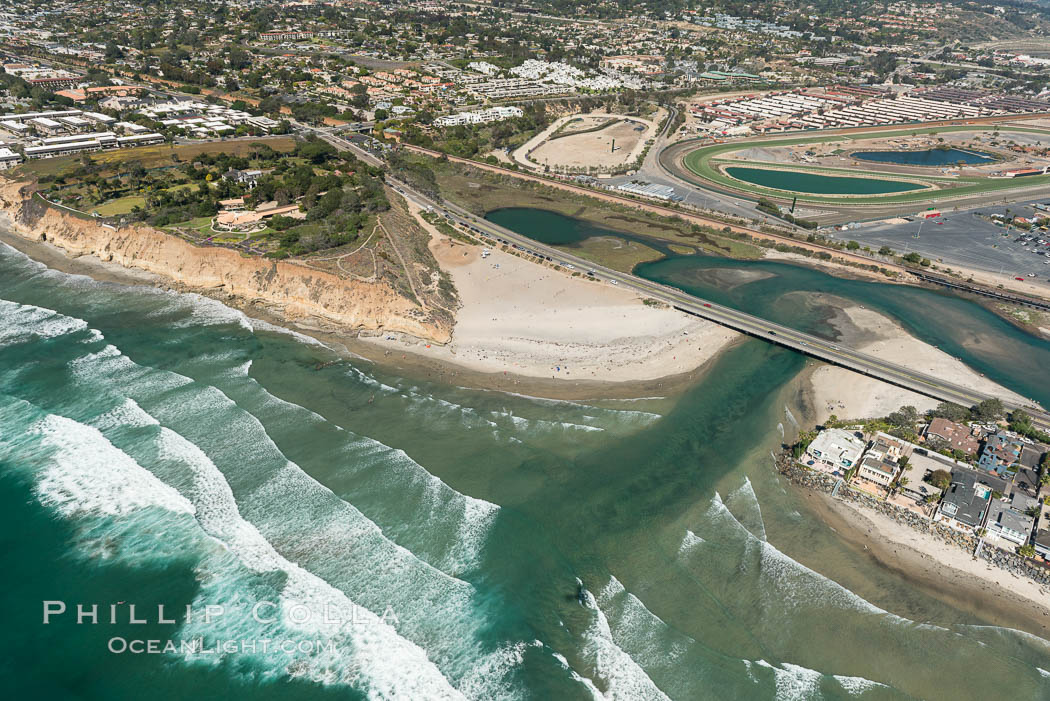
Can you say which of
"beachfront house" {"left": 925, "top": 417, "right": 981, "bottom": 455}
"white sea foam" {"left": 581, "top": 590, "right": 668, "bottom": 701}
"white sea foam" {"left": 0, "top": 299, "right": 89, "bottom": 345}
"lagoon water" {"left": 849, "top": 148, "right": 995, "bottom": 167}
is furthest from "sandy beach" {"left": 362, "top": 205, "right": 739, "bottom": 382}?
"lagoon water" {"left": 849, "top": 148, "right": 995, "bottom": 167}

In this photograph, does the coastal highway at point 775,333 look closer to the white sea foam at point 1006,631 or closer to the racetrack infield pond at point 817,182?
the white sea foam at point 1006,631

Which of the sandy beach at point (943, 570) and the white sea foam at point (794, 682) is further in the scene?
the sandy beach at point (943, 570)

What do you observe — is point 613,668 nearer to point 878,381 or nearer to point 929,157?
point 878,381

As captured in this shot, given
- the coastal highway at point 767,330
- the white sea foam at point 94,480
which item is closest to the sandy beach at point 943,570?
the coastal highway at point 767,330

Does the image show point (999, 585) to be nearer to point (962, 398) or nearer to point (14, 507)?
point (962, 398)

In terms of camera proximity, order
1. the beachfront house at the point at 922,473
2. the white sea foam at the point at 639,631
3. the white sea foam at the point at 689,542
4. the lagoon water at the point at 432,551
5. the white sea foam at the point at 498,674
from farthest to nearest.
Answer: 1. the beachfront house at the point at 922,473
2. the white sea foam at the point at 689,542
3. the white sea foam at the point at 639,631
4. the lagoon water at the point at 432,551
5. the white sea foam at the point at 498,674

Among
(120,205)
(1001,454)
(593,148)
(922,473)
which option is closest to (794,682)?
(922,473)

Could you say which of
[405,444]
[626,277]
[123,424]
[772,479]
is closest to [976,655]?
[772,479]
